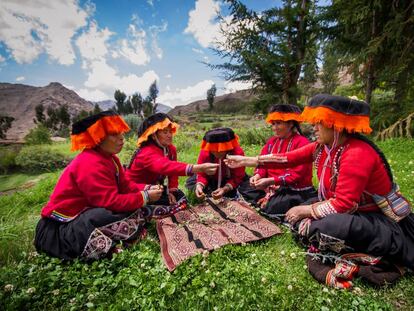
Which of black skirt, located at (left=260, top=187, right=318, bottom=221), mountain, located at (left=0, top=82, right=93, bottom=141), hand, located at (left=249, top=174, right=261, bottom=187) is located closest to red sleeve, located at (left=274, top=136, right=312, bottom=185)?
black skirt, located at (left=260, top=187, right=318, bottom=221)

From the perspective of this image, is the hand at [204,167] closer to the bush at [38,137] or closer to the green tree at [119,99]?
the bush at [38,137]

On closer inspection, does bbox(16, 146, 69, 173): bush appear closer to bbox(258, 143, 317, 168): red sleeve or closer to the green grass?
the green grass

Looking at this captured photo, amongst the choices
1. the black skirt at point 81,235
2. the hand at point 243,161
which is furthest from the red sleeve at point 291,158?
the black skirt at point 81,235

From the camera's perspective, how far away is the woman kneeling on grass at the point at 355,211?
2.02 meters

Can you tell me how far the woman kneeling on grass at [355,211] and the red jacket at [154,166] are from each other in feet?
5.71

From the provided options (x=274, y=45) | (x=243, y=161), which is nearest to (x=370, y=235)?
(x=243, y=161)

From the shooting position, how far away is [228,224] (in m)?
3.17

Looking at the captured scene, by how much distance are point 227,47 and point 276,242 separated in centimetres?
884

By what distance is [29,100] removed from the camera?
3206 inches

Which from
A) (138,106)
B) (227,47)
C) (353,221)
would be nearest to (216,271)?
(353,221)

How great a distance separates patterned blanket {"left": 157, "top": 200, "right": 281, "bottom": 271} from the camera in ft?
8.37

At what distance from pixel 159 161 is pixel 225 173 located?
1.29 meters

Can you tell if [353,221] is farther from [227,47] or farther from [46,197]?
[227,47]

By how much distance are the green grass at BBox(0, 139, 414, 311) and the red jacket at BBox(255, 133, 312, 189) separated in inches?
38.7
